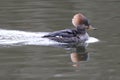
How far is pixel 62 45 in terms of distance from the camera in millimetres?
15203

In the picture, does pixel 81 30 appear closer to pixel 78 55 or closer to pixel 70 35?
pixel 70 35

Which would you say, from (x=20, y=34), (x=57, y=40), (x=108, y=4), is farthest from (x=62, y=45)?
(x=108, y=4)

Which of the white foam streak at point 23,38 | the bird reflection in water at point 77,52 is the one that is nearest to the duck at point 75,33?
the white foam streak at point 23,38

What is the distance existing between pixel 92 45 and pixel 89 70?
2848 mm

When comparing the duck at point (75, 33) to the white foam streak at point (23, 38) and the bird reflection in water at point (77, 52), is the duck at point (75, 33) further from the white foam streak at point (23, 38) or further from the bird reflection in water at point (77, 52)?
the bird reflection in water at point (77, 52)

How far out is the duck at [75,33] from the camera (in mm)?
15281

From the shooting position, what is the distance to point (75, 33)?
51.7 feet

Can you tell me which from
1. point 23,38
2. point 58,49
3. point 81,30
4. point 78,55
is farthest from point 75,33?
point 78,55

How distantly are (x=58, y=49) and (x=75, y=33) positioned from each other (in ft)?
5.05

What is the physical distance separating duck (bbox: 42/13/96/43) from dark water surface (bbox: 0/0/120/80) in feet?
1.16

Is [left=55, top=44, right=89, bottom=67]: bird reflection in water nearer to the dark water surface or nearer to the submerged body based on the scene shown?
the dark water surface

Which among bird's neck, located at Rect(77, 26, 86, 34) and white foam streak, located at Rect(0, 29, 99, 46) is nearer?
white foam streak, located at Rect(0, 29, 99, 46)

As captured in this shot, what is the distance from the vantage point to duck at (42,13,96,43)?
15.3 meters

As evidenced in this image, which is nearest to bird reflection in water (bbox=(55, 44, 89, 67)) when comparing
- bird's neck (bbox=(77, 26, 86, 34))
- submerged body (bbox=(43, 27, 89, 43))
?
submerged body (bbox=(43, 27, 89, 43))
